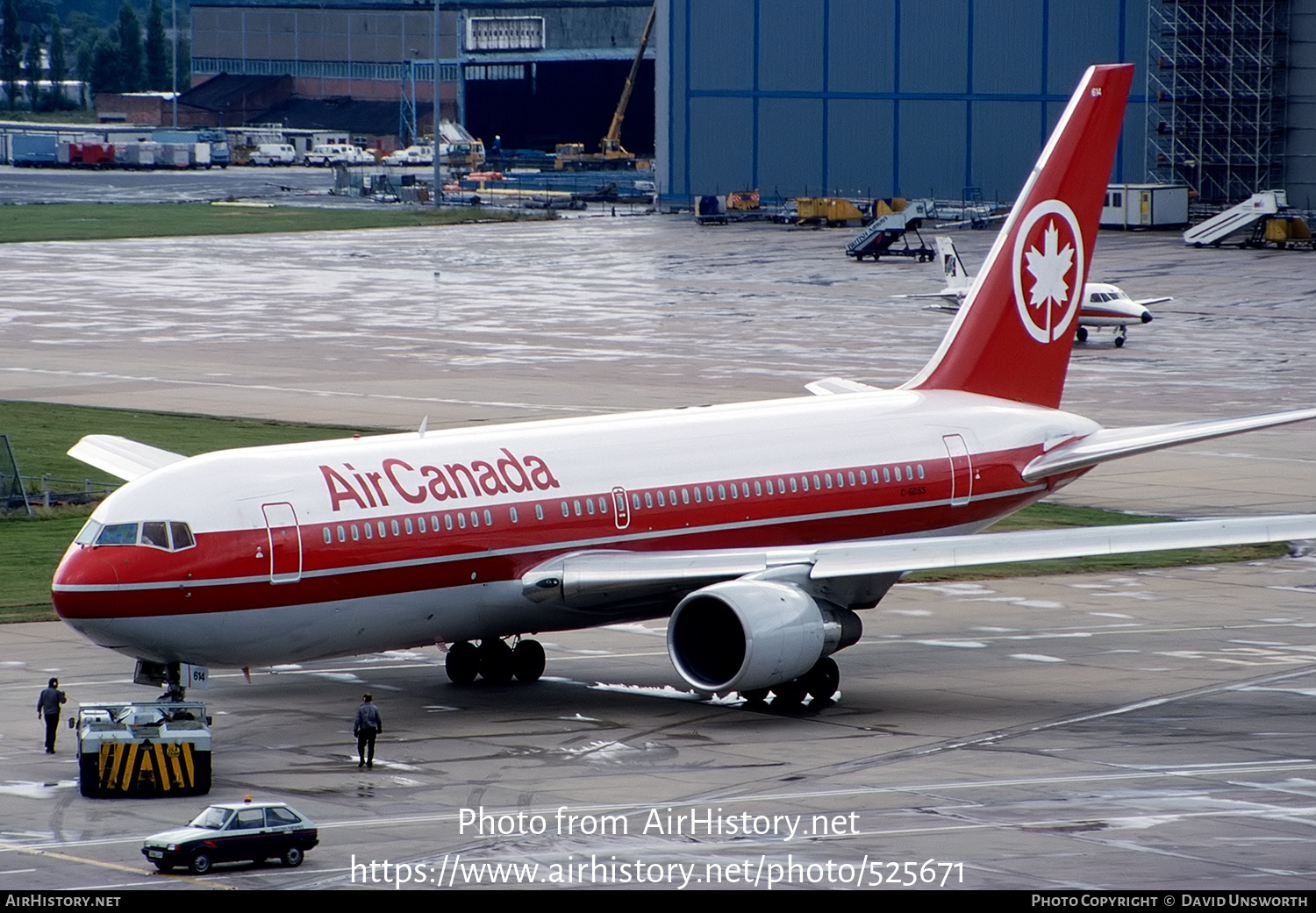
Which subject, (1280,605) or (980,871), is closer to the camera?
(980,871)

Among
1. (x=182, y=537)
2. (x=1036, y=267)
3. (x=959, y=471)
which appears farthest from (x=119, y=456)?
(x=1036, y=267)

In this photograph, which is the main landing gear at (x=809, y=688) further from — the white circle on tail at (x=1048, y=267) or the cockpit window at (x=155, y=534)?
the white circle on tail at (x=1048, y=267)

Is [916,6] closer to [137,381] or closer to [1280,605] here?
[137,381]

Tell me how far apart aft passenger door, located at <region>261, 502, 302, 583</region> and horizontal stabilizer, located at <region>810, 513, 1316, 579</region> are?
8906 millimetres

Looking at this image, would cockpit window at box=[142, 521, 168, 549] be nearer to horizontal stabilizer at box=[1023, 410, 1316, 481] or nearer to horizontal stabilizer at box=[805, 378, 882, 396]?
horizontal stabilizer at box=[805, 378, 882, 396]

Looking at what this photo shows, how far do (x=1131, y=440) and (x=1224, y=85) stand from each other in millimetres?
109855

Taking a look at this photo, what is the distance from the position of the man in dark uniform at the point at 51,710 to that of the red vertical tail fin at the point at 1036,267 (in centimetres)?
1938

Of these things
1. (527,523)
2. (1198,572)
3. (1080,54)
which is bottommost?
(1198,572)

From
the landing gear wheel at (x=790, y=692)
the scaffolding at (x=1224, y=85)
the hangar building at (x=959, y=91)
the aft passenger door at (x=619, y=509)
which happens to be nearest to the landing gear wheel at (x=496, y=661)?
the aft passenger door at (x=619, y=509)

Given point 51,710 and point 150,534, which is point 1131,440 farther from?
point 51,710

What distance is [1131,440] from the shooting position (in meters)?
A: 42.4

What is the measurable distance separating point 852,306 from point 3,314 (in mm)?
43452

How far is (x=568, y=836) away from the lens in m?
27.9

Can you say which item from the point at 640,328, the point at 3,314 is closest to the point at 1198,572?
the point at 640,328
